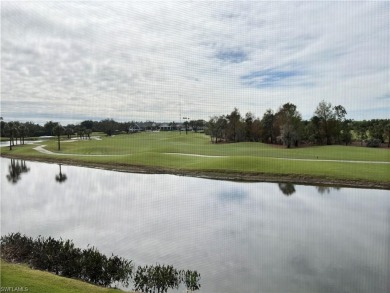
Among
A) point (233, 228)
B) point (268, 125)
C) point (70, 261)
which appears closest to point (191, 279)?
point (70, 261)

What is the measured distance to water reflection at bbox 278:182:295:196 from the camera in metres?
32.7

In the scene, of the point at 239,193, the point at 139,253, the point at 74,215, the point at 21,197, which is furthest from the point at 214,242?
the point at 21,197

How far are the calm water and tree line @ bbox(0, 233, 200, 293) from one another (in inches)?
36.8

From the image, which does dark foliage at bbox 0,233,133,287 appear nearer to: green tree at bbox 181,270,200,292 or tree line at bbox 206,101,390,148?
green tree at bbox 181,270,200,292

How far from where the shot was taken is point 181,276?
1423cm

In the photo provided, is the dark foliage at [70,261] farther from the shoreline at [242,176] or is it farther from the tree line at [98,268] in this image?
the shoreline at [242,176]

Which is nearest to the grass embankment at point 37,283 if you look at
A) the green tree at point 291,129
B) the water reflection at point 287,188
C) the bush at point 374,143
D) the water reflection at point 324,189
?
the water reflection at point 287,188

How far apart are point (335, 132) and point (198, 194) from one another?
6726 cm

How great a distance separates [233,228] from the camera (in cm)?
2070

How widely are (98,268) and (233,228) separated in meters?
9.51

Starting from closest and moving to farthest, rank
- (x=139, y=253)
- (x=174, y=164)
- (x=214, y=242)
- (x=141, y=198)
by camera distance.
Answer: (x=139, y=253) < (x=214, y=242) < (x=141, y=198) < (x=174, y=164)

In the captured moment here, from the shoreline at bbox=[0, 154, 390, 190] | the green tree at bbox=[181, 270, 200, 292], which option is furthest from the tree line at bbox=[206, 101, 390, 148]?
the green tree at bbox=[181, 270, 200, 292]

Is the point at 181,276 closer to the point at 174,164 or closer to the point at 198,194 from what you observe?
the point at 198,194

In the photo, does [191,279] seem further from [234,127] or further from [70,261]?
[234,127]
